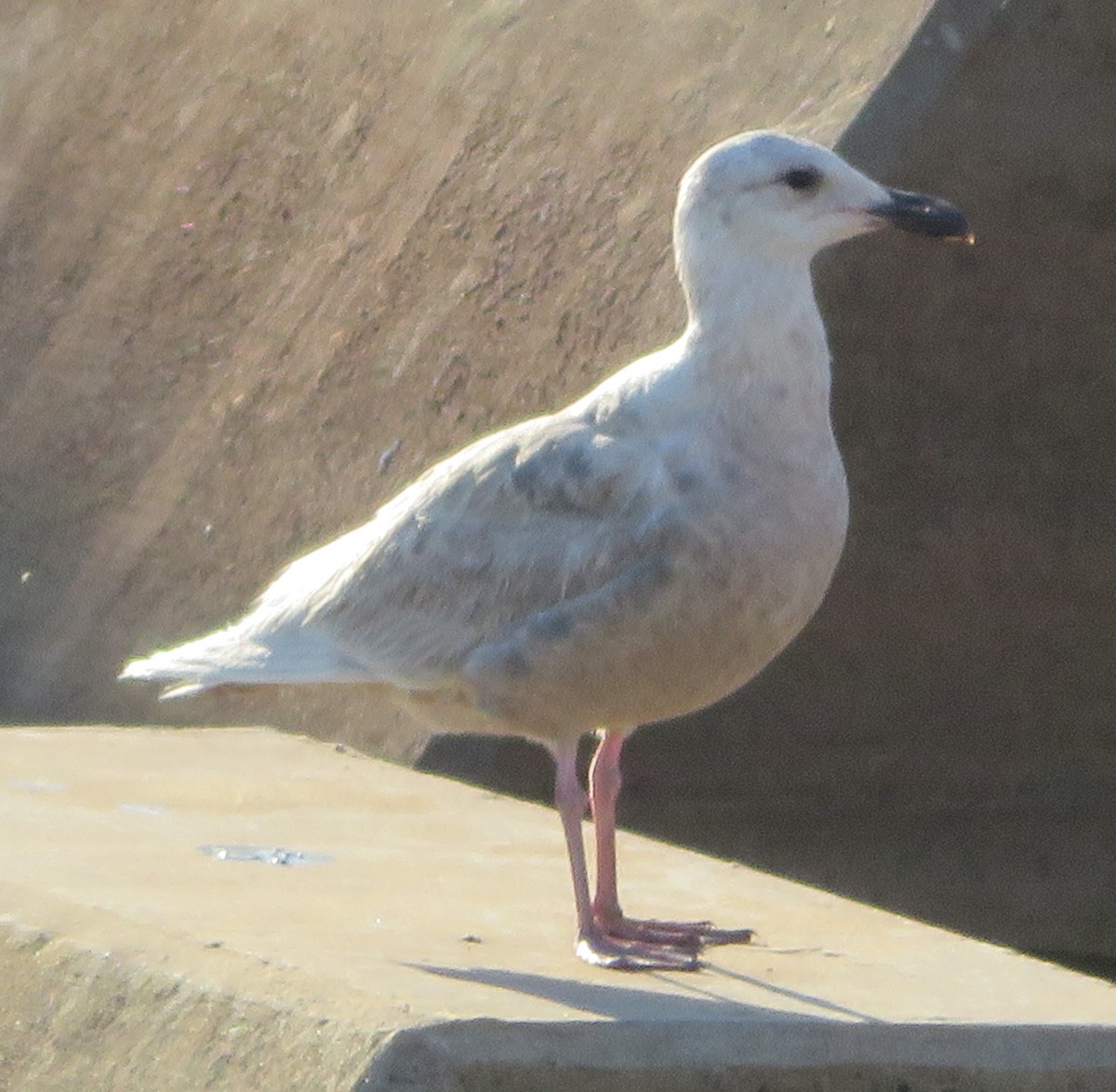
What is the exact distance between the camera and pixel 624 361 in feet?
22.7

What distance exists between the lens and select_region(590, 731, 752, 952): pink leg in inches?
199

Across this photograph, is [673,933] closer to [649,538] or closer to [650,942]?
[650,942]

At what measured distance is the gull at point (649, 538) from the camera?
4.76 m

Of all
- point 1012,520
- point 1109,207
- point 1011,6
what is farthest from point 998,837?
point 1011,6

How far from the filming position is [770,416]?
485cm

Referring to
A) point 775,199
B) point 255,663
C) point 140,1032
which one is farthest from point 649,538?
point 140,1032

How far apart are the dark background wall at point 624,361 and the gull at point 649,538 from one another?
5.67 ft

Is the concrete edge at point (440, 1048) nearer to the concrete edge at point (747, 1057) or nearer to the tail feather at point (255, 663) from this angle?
the concrete edge at point (747, 1057)

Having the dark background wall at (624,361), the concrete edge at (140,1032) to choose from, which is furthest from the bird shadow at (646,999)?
the dark background wall at (624,361)

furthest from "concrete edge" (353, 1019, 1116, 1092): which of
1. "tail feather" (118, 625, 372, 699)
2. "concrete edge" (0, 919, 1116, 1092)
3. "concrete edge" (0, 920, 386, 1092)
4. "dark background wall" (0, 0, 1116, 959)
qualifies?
"dark background wall" (0, 0, 1116, 959)

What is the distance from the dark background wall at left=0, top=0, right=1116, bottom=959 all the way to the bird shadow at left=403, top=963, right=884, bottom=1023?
7.47 ft

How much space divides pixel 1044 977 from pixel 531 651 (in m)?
1.24

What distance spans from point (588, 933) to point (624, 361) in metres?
2.37

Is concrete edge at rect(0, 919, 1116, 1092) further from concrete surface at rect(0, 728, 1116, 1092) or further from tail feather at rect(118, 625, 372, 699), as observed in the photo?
tail feather at rect(118, 625, 372, 699)
